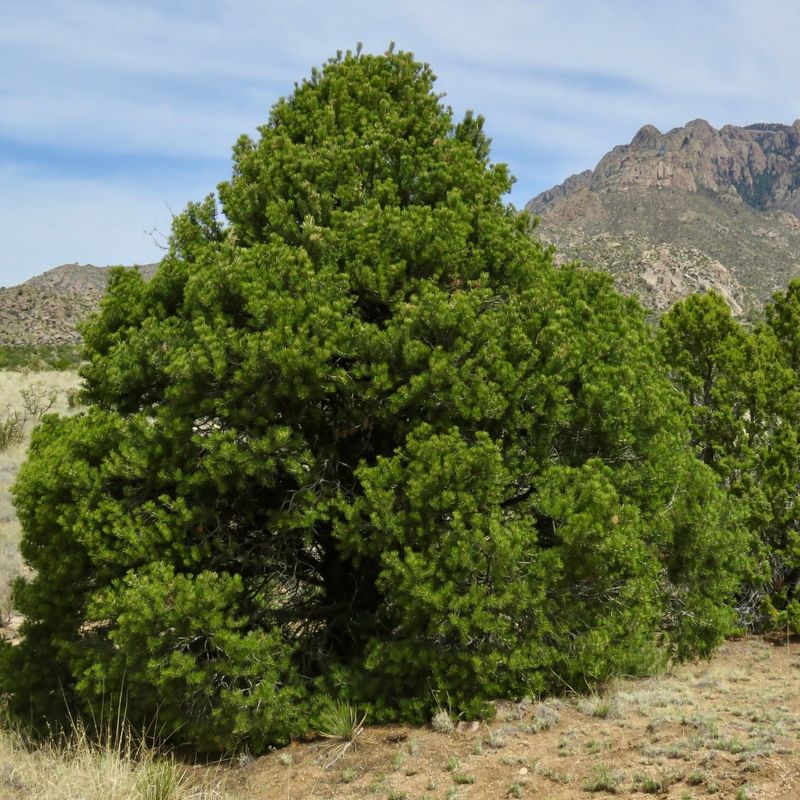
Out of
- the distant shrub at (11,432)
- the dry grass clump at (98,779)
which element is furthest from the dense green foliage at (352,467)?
the distant shrub at (11,432)

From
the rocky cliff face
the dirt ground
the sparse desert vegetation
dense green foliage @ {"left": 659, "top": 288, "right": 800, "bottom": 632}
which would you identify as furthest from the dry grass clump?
the rocky cliff face

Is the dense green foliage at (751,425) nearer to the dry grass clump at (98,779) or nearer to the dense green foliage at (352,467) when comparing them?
the dense green foliage at (352,467)

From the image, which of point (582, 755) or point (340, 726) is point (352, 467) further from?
point (582, 755)

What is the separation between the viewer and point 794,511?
10664mm

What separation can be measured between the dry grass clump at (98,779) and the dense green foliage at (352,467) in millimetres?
588

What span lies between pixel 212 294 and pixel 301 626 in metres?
3.36

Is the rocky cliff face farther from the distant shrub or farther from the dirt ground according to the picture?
the dirt ground

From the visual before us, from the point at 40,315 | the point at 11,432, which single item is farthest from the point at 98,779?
the point at 40,315

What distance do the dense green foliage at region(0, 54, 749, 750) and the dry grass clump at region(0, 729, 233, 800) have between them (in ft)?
1.93

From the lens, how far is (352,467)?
304 inches

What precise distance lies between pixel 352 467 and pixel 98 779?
3.33 m

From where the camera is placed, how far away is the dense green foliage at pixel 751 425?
10.7 metres

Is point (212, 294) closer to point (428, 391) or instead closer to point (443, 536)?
point (428, 391)

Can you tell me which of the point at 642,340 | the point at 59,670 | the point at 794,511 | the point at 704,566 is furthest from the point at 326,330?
the point at 794,511
